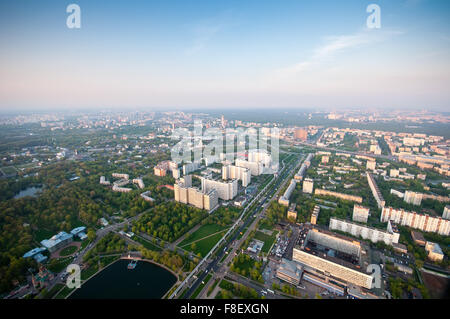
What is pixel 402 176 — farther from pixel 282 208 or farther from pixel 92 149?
pixel 92 149

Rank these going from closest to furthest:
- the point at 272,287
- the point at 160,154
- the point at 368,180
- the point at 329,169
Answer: the point at 272,287
the point at 368,180
the point at 329,169
the point at 160,154

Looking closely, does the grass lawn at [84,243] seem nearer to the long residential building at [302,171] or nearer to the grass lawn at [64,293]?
the grass lawn at [64,293]

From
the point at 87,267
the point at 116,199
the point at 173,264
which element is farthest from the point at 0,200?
the point at 173,264

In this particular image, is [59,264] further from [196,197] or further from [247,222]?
[247,222]

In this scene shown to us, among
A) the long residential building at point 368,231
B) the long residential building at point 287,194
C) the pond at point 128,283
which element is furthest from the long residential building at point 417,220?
the pond at point 128,283

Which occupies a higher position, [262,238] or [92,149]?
[92,149]

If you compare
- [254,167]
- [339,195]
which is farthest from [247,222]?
[254,167]

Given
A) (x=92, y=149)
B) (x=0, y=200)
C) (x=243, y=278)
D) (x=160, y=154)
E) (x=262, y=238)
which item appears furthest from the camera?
(x=92, y=149)
